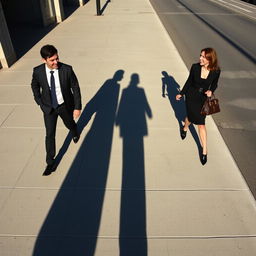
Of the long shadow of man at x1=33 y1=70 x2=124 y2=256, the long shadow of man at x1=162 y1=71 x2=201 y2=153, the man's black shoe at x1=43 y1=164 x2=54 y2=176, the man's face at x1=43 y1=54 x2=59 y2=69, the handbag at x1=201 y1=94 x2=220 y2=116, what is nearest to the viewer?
the long shadow of man at x1=33 y1=70 x2=124 y2=256

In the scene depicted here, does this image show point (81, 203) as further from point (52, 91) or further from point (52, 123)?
point (52, 91)

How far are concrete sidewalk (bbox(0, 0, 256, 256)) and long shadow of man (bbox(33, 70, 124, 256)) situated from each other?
0.01 meters

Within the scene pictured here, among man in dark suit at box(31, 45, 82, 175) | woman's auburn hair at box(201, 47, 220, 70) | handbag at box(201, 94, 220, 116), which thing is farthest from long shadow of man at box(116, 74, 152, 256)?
woman's auburn hair at box(201, 47, 220, 70)

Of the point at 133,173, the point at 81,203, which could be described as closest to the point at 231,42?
the point at 133,173

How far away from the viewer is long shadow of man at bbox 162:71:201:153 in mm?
4794

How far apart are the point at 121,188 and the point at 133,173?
0.37 metres

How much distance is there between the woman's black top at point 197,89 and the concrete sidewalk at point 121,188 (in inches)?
30.7

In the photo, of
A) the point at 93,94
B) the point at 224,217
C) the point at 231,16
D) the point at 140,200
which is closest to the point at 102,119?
the point at 93,94

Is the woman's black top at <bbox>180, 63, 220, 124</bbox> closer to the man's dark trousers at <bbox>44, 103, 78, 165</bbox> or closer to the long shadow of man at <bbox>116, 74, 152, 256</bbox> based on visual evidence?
the long shadow of man at <bbox>116, 74, 152, 256</bbox>

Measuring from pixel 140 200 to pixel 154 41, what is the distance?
8.67 metres

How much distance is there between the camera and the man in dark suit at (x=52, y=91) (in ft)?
10.2

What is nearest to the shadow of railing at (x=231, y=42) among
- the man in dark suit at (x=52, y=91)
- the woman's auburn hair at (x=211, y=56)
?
the woman's auburn hair at (x=211, y=56)

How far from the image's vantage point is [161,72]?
7.41 meters

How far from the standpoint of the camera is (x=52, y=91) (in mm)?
3309
